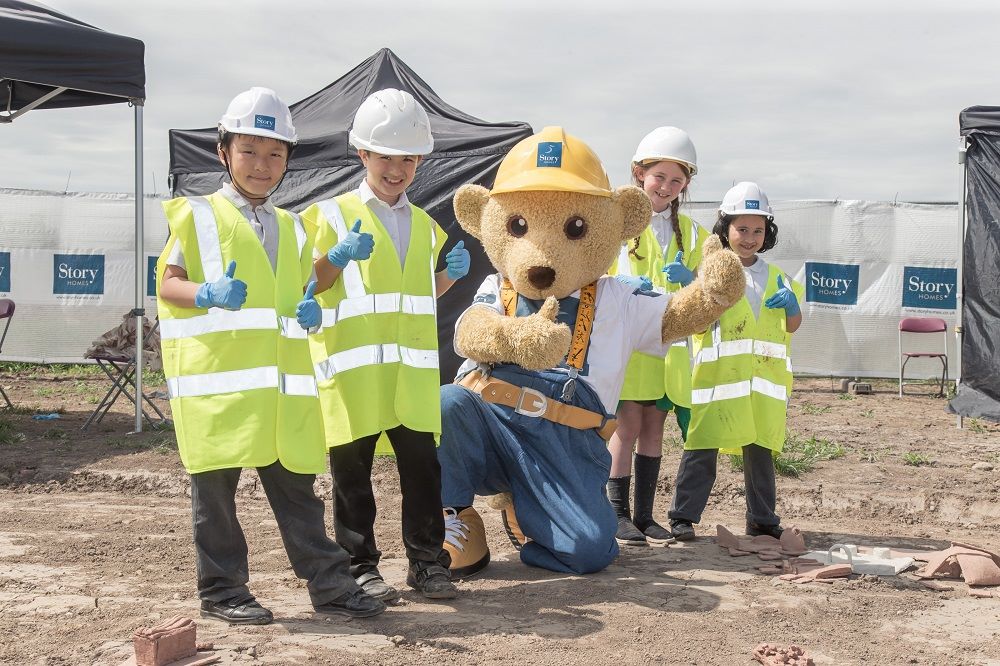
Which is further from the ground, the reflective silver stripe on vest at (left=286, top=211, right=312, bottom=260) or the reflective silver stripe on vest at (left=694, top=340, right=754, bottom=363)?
the reflective silver stripe on vest at (left=286, top=211, right=312, bottom=260)

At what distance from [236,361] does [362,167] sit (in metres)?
6.21

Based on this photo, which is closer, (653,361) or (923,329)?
(653,361)

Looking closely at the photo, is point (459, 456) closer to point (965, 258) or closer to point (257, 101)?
point (257, 101)

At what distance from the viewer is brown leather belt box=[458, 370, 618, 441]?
4.42 meters

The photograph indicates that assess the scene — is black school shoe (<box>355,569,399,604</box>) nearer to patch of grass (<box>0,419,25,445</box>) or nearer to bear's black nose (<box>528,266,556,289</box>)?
bear's black nose (<box>528,266,556,289</box>)

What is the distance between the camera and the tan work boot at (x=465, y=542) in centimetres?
434

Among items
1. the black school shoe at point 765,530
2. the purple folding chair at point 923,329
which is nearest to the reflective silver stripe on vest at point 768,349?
the black school shoe at point 765,530

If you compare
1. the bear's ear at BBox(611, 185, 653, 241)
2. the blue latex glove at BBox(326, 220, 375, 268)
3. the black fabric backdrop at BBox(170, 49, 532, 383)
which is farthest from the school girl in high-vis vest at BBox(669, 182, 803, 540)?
the black fabric backdrop at BBox(170, 49, 532, 383)

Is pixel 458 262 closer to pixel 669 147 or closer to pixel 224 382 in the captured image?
pixel 224 382

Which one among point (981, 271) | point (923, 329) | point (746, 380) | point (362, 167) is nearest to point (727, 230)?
point (746, 380)

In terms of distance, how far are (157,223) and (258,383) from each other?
11.1 metres

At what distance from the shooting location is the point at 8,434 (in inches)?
332

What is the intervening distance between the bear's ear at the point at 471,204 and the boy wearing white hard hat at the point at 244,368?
0.94 metres

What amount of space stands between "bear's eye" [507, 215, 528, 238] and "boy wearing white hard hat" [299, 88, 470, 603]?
0.43 metres
